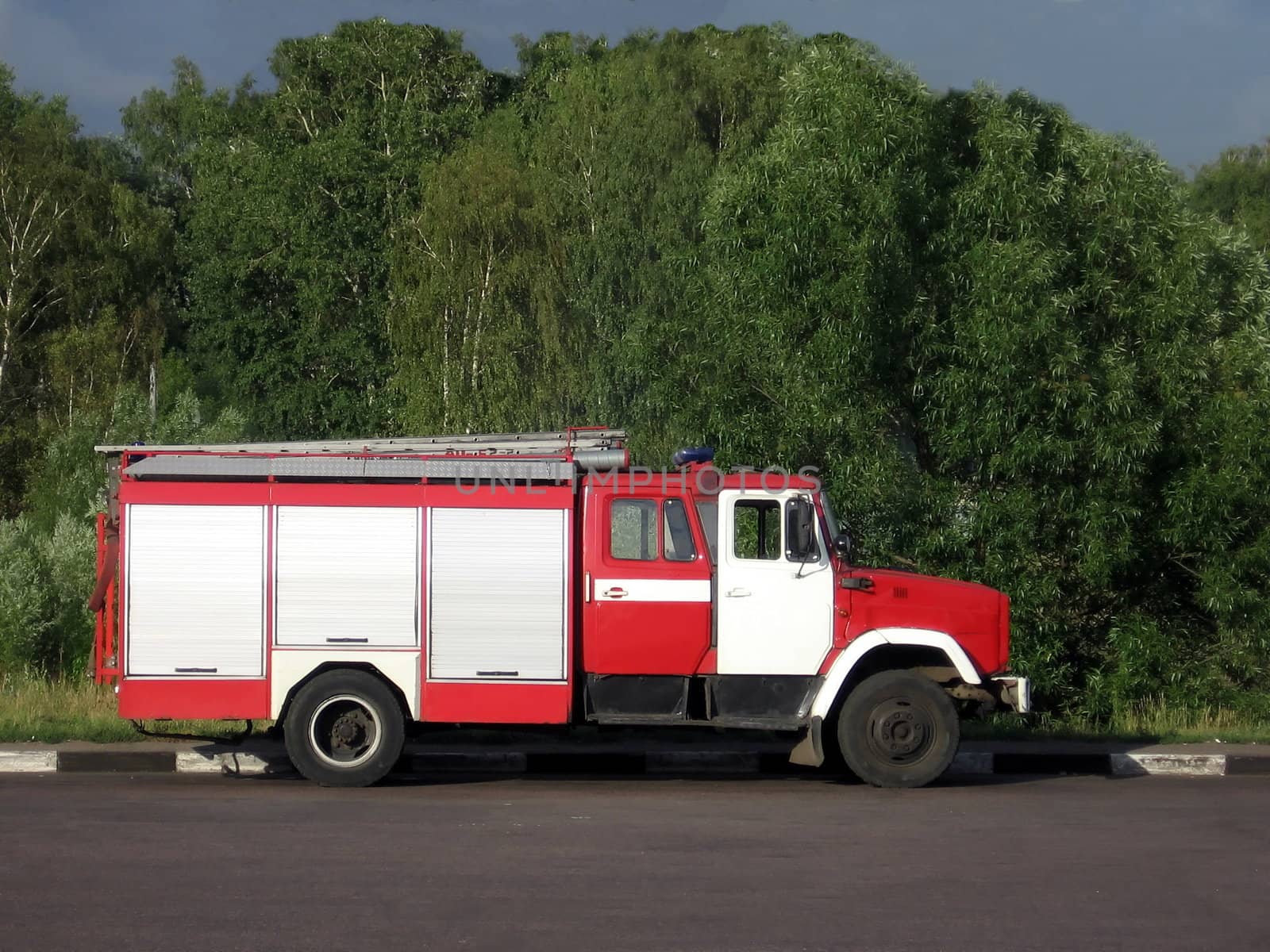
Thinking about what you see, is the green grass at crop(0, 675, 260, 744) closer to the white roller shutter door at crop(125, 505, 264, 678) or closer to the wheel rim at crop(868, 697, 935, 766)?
the white roller shutter door at crop(125, 505, 264, 678)

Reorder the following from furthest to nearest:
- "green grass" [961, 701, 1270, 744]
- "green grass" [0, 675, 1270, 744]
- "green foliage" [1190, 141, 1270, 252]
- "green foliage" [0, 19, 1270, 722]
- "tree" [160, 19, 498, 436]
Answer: "green foliage" [1190, 141, 1270, 252] < "tree" [160, 19, 498, 436] < "green foliage" [0, 19, 1270, 722] < "green grass" [961, 701, 1270, 744] < "green grass" [0, 675, 1270, 744]

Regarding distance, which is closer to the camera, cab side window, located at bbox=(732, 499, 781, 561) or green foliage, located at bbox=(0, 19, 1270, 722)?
cab side window, located at bbox=(732, 499, 781, 561)

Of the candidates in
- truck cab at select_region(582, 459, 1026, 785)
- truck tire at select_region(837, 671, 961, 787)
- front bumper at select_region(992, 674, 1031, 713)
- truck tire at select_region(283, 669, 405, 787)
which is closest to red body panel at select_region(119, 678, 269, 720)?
truck tire at select_region(283, 669, 405, 787)

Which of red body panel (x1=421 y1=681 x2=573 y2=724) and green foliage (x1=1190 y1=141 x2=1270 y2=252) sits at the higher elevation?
green foliage (x1=1190 y1=141 x2=1270 y2=252)

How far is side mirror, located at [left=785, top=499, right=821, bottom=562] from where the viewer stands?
35.6 feet

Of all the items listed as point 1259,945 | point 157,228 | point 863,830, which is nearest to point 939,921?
point 1259,945

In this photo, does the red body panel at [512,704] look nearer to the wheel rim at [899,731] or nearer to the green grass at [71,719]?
the wheel rim at [899,731]

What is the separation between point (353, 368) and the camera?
43406 millimetres

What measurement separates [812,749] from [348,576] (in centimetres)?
375

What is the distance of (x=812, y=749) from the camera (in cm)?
1072

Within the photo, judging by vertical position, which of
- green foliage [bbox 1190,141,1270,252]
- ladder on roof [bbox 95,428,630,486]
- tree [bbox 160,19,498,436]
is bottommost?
ladder on roof [bbox 95,428,630,486]

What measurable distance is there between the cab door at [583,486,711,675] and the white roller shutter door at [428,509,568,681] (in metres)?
0.24

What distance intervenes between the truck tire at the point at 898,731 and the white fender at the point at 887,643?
218mm

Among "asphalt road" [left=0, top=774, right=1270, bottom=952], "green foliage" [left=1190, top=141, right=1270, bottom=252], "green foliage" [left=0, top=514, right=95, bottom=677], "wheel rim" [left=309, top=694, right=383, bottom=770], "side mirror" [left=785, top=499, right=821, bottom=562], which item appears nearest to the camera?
"asphalt road" [left=0, top=774, right=1270, bottom=952]
